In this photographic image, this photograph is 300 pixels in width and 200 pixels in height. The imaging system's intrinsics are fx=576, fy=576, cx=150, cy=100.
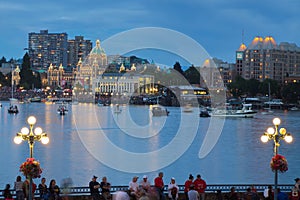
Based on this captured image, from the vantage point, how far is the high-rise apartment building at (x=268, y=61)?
127 m

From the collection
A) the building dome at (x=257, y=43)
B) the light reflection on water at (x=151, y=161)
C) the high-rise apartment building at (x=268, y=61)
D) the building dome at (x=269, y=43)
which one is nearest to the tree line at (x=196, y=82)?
the high-rise apartment building at (x=268, y=61)

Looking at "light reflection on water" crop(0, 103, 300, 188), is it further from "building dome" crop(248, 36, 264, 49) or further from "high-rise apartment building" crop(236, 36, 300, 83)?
"building dome" crop(248, 36, 264, 49)

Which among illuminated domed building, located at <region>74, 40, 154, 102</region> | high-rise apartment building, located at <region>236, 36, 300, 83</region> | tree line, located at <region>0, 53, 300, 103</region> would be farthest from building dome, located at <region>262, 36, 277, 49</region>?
illuminated domed building, located at <region>74, 40, 154, 102</region>

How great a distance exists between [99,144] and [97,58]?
398ft

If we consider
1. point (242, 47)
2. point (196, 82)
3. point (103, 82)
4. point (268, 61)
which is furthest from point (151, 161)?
point (242, 47)

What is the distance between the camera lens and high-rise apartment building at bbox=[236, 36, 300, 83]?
4985 inches

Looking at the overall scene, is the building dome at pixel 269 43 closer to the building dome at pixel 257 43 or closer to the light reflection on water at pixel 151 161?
the building dome at pixel 257 43

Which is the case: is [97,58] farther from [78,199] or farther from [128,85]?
[78,199]

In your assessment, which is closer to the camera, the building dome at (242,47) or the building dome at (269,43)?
the building dome at (269,43)

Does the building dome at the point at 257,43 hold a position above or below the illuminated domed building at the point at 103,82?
above

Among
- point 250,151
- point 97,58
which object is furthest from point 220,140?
point 97,58

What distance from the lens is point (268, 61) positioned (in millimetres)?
126375

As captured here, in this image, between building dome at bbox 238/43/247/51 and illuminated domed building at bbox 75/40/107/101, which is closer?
illuminated domed building at bbox 75/40/107/101

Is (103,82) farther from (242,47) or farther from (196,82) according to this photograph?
(242,47)
